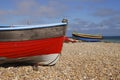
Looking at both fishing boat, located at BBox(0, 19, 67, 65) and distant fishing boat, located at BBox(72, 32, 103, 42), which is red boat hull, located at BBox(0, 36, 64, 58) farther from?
distant fishing boat, located at BBox(72, 32, 103, 42)

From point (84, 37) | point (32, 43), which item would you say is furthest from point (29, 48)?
point (84, 37)

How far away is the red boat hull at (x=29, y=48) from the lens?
10.7 meters

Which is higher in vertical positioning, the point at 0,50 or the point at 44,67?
the point at 0,50

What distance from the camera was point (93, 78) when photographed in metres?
9.45

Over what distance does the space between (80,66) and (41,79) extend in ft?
9.31

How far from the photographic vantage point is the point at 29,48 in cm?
1103

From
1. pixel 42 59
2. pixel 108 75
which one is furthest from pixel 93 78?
pixel 42 59

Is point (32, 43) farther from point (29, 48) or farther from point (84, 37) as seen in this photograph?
point (84, 37)

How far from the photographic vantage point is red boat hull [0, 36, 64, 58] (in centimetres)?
1074

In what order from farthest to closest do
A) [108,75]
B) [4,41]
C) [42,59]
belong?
1. [42,59]
2. [4,41]
3. [108,75]

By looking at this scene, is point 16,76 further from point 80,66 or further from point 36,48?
point 80,66

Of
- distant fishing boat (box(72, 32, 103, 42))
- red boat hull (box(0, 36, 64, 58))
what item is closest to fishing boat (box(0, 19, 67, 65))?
red boat hull (box(0, 36, 64, 58))

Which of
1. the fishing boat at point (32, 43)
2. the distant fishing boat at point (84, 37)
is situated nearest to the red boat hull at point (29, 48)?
the fishing boat at point (32, 43)

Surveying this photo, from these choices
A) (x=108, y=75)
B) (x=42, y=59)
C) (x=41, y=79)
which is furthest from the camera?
(x=42, y=59)
